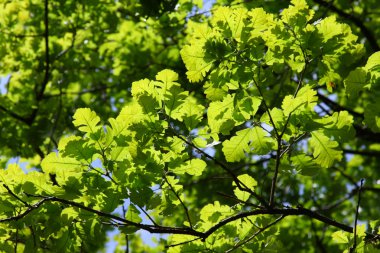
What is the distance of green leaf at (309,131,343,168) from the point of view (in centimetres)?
206

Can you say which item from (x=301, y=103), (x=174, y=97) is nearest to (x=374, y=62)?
(x=301, y=103)

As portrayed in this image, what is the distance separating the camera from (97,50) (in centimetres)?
626

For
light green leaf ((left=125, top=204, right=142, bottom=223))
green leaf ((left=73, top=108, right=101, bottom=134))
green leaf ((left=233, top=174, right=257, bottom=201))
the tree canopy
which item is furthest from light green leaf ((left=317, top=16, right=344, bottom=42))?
light green leaf ((left=125, top=204, right=142, bottom=223))

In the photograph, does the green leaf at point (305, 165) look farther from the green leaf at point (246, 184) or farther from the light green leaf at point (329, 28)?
the light green leaf at point (329, 28)

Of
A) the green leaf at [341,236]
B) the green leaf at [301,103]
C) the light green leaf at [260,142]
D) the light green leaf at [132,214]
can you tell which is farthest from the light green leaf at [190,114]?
the green leaf at [341,236]

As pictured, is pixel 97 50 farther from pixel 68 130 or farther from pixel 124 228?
pixel 124 228

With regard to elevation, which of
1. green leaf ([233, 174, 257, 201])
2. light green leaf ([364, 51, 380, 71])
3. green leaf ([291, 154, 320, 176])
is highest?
light green leaf ([364, 51, 380, 71])

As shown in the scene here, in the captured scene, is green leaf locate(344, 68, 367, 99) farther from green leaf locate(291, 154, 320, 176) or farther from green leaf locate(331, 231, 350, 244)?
green leaf locate(331, 231, 350, 244)

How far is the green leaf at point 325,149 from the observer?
2.06 metres

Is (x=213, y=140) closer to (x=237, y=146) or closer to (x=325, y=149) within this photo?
(x=237, y=146)

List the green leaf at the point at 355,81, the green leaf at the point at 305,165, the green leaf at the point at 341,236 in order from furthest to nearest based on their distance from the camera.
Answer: the green leaf at the point at 341,236 < the green leaf at the point at 305,165 < the green leaf at the point at 355,81

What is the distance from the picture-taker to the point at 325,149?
2078 mm

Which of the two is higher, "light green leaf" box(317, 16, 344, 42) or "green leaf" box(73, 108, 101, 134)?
"light green leaf" box(317, 16, 344, 42)

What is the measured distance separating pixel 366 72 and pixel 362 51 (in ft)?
0.89
